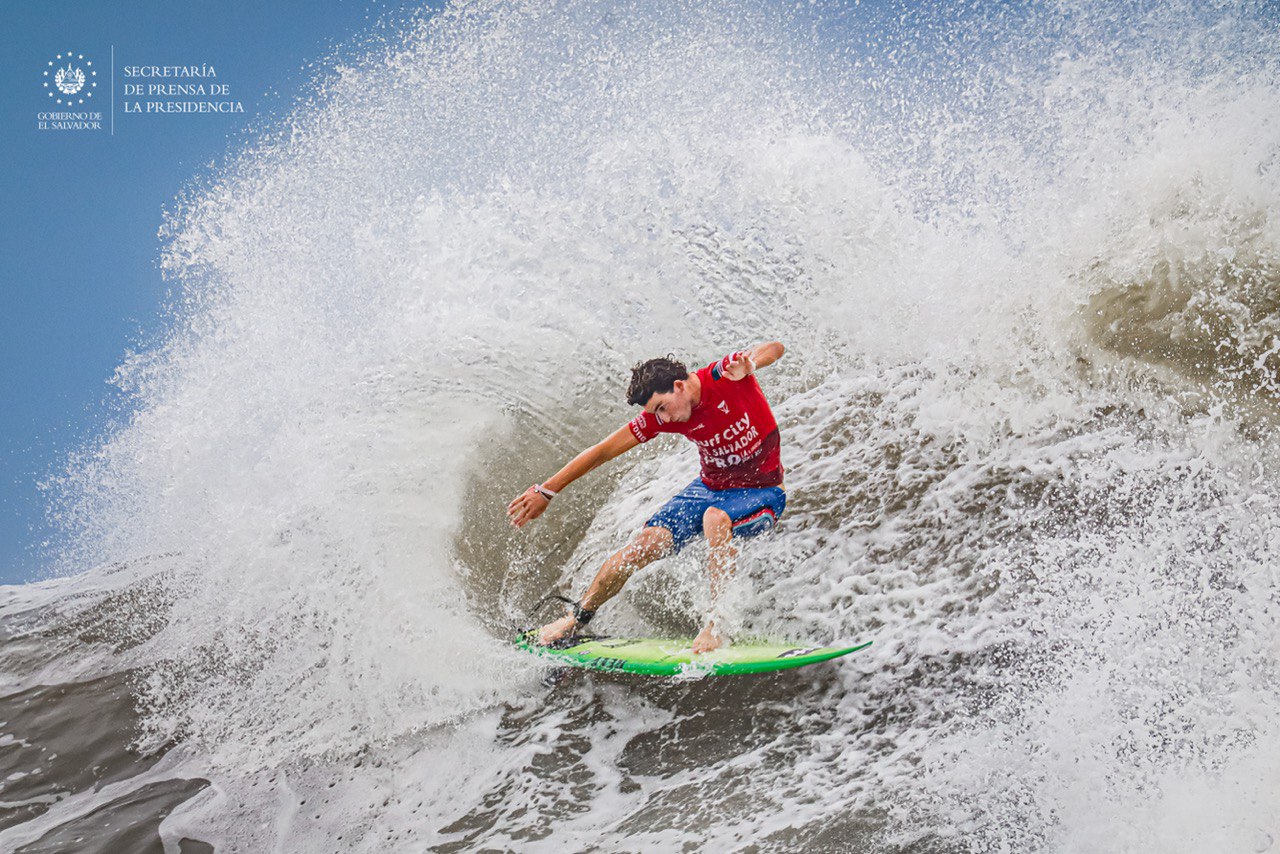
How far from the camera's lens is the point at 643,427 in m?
4.27

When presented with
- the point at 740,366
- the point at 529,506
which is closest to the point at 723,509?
the point at 740,366

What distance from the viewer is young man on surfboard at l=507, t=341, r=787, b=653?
4145 mm

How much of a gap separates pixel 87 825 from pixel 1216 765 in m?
5.46

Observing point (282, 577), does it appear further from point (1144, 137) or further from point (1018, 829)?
point (1144, 137)

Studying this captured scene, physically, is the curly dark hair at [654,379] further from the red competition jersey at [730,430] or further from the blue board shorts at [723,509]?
the blue board shorts at [723,509]

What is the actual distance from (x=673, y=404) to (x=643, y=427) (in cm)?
23

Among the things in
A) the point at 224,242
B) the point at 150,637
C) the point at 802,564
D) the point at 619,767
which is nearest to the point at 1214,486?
the point at 802,564

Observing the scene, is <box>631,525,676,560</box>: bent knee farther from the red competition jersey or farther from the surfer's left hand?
the surfer's left hand

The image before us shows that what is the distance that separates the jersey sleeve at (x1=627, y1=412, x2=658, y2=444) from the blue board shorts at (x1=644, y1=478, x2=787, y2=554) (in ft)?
1.49

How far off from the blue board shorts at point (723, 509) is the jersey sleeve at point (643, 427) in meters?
0.45

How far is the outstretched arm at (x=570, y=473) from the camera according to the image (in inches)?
169

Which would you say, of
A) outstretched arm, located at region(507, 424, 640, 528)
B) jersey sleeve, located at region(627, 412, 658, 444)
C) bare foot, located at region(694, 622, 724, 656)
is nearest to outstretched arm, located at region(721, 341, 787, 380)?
jersey sleeve, located at region(627, 412, 658, 444)

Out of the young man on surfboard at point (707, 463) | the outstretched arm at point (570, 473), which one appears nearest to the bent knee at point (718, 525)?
the young man on surfboard at point (707, 463)

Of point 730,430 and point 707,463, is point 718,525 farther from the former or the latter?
point 730,430
